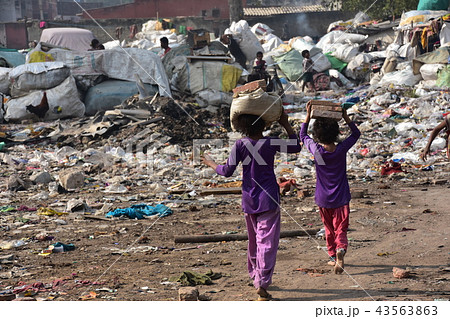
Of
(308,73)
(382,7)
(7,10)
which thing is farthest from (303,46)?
(7,10)

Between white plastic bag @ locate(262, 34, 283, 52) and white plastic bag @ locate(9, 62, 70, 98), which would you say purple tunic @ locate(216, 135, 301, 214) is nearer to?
white plastic bag @ locate(9, 62, 70, 98)

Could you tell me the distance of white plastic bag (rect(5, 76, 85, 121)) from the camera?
11844 mm

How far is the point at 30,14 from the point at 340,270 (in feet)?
117

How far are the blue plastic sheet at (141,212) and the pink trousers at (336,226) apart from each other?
2.31m

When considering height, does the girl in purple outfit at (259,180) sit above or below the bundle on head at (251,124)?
below

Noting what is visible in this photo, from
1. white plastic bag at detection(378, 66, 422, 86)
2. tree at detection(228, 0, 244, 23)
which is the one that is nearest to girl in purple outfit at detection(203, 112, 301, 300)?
white plastic bag at detection(378, 66, 422, 86)

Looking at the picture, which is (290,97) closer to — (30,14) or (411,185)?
(411,185)

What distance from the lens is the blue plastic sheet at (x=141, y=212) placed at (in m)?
5.76

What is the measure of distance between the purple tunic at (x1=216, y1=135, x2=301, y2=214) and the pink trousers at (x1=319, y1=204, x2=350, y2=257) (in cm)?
59

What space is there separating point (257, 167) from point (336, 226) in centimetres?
75

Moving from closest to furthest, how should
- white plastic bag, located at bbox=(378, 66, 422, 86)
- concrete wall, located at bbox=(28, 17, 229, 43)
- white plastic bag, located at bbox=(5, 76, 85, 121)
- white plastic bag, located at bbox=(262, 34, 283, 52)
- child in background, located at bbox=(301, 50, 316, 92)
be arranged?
1. white plastic bag, located at bbox=(5, 76, 85, 121)
2. white plastic bag, located at bbox=(378, 66, 422, 86)
3. child in background, located at bbox=(301, 50, 316, 92)
4. white plastic bag, located at bbox=(262, 34, 283, 52)
5. concrete wall, located at bbox=(28, 17, 229, 43)

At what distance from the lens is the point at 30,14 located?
1414 inches

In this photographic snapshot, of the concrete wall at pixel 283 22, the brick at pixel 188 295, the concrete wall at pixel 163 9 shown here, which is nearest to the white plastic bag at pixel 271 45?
the concrete wall at pixel 283 22

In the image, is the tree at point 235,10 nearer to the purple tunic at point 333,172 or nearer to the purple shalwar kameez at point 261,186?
the purple tunic at point 333,172
